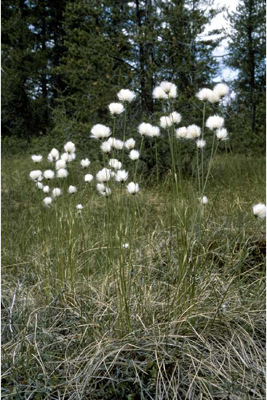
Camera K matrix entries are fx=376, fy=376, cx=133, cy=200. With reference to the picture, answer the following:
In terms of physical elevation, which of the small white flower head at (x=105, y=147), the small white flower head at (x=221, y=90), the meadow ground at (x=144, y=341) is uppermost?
the small white flower head at (x=221, y=90)

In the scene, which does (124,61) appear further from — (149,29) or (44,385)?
(44,385)

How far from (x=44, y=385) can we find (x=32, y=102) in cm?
1553

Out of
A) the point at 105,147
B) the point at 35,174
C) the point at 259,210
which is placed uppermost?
the point at 105,147

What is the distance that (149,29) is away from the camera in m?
5.44

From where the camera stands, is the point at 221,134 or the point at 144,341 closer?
the point at 144,341

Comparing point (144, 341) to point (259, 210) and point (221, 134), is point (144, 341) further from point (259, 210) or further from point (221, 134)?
point (221, 134)

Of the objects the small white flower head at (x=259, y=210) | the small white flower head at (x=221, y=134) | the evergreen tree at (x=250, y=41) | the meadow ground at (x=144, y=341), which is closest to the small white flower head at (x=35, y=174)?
the meadow ground at (x=144, y=341)

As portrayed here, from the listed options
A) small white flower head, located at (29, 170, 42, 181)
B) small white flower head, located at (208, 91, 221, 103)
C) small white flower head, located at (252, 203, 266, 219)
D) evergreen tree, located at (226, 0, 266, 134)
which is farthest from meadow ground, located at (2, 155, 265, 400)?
evergreen tree, located at (226, 0, 266, 134)

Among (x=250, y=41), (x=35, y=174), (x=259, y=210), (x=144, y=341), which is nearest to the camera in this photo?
(x=144, y=341)

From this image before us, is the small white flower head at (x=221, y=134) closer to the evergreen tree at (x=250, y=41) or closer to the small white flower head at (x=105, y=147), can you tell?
the small white flower head at (x=105, y=147)

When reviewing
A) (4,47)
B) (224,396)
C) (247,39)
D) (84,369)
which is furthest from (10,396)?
(4,47)

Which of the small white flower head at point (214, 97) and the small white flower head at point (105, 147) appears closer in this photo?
the small white flower head at point (214, 97)

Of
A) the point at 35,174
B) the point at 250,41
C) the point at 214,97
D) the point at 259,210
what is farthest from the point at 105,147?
the point at 250,41

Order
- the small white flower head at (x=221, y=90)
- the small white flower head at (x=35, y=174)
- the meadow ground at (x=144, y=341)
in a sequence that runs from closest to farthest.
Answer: the meadow ground at (x=144, y=341)
the small white flower head at (x=221, y=90)
the small white flower head at (x=35, y=174)
